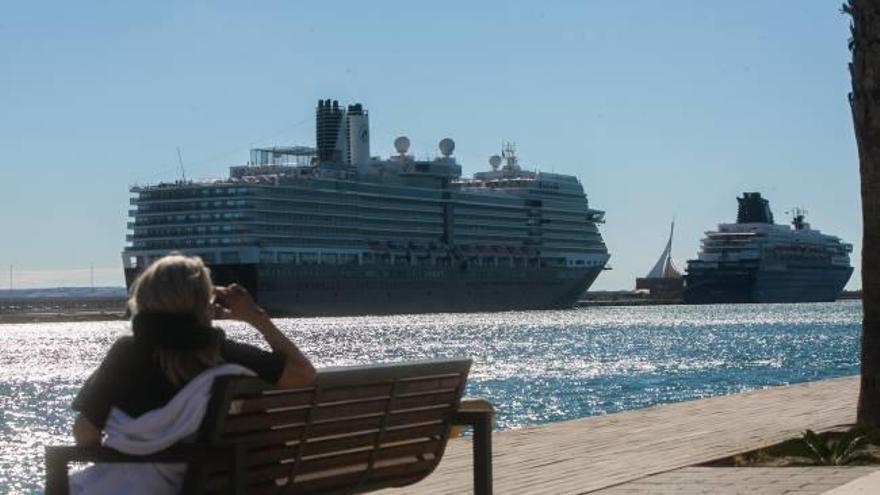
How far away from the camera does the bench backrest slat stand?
445 cm

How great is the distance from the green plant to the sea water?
27.5 ft

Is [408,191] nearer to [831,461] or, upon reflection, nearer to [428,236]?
[428,236]

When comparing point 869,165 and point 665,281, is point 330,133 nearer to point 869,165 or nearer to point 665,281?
point 665,281

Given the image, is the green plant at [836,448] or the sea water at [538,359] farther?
the sea water at [538,359]

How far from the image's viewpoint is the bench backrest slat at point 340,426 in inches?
175

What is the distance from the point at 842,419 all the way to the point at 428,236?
269ft

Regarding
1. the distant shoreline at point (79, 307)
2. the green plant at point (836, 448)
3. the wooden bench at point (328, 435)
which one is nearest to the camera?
the wooden bench at point (328, 435)

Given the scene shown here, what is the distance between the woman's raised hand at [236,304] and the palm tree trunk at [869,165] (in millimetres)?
5310

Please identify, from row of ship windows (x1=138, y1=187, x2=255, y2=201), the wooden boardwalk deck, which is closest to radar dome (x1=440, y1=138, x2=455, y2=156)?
row of ship windows (x1=138, y1=187, x2=255, y2=201)

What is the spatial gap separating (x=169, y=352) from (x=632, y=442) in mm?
5101

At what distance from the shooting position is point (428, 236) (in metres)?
92.3

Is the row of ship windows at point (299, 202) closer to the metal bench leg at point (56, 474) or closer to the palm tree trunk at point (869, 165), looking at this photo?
the palm tree trunk at point (869, 165)

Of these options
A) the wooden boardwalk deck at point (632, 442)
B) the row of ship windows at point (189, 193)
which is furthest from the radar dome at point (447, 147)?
the wooden boardwalk deck at point (632, 442)

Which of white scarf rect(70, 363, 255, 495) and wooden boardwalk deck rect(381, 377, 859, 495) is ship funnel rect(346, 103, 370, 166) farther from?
white scarf rect(70, 363, 255, 495)
